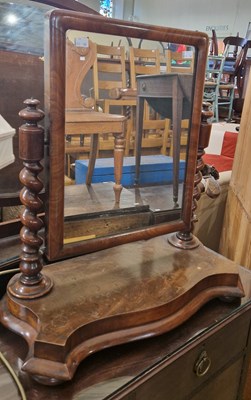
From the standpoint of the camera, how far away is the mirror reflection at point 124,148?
26.1 inches

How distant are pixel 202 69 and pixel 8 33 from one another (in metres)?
0.55

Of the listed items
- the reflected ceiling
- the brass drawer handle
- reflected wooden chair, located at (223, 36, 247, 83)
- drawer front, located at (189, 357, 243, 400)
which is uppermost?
reflected wooden chair, located at (223, 36, 247, 83)

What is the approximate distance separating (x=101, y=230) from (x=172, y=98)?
32cm

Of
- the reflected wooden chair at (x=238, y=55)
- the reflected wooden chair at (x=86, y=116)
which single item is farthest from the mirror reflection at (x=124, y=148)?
the reflected wooden chair at (x=238, y=55)

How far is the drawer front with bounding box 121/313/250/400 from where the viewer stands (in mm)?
546

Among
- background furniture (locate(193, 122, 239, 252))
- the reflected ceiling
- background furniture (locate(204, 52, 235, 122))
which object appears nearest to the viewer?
the reflected ceiling

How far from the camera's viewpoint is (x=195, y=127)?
2.20ft

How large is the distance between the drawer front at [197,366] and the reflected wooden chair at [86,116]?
15.9 inches

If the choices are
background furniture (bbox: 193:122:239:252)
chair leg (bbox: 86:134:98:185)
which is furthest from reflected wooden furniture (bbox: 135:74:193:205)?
background furniture (bbox: 193:122:239:252)

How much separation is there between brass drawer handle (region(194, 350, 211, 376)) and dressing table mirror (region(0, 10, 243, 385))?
89 millimetres

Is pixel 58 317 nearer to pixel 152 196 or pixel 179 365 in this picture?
pixel 179 365

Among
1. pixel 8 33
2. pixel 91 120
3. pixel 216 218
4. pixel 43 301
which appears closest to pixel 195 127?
pixel 91 120

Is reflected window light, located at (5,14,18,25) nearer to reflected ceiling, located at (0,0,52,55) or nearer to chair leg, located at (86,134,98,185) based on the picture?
reflected ceiling, located at (0,0,52,55)

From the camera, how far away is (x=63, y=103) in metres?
0.49
